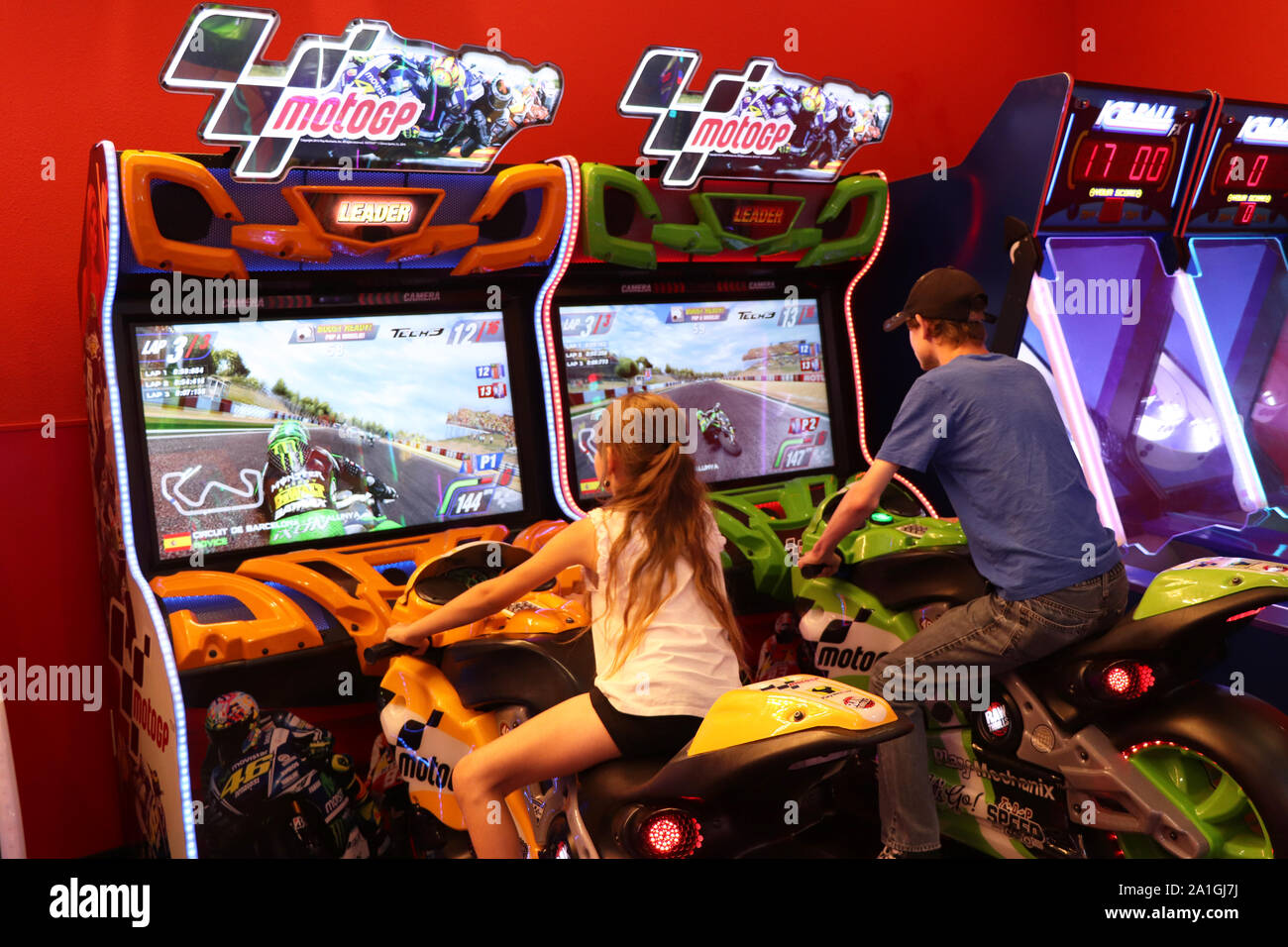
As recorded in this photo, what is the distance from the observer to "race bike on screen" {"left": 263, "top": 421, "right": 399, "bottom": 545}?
2.93 metres

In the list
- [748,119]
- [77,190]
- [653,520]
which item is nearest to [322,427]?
[77,190]

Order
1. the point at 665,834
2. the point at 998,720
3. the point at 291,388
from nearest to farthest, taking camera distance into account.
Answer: the point at 665,834 → the point at 998,720 → the point at 291,388

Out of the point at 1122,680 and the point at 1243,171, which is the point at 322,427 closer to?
the point at 1122,680

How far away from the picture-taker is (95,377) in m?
2.83

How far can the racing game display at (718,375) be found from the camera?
3.46m

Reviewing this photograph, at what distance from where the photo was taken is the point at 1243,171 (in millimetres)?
4219

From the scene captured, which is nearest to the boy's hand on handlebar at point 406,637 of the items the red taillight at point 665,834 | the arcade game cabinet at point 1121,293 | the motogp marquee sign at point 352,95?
the red taillight at point 665,834

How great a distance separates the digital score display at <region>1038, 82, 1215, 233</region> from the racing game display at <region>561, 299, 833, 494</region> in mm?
955

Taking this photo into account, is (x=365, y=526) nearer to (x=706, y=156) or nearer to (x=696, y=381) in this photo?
(x=696, y=381)

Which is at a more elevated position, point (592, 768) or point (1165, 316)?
point (1165, 316)

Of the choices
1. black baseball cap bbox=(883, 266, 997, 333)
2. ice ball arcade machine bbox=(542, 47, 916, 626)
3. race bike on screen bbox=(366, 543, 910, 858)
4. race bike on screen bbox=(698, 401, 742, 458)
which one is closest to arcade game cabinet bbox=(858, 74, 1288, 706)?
ice ball arcade machine bbox=(542, 47, 916, 626)

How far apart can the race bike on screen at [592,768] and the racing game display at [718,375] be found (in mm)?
827

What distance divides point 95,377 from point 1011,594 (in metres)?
2.37

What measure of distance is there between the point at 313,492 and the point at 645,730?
1.40 meters
